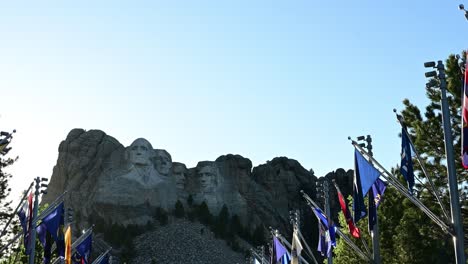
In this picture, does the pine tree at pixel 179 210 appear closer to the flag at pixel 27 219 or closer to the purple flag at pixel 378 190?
the flag at pixel 27 219

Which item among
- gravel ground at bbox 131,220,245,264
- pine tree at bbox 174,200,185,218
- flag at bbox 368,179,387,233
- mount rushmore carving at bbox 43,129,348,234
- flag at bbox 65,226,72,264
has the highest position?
mount rushmore carving at bbox 43,129,348,234

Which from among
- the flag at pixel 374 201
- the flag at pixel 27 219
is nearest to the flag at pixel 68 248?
the flag at pixel 27 219

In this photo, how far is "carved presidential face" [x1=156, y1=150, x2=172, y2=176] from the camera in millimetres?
102688

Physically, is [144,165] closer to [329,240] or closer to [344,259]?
[344,259]

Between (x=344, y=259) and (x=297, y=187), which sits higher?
(x=297, y=187)

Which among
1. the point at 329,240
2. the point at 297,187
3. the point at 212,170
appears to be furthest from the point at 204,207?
the point at 329,240

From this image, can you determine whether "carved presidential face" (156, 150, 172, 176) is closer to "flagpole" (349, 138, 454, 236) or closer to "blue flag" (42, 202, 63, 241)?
"blue flag" (42, 202, 63, 241)

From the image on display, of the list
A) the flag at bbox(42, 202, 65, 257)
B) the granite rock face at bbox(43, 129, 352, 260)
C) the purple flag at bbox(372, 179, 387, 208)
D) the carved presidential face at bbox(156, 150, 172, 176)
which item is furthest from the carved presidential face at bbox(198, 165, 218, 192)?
the purple flag at bbox(372, 179, 387, 208)

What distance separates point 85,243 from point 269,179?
291ft

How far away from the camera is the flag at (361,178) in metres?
18.4

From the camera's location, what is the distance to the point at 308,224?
12181 centimetres

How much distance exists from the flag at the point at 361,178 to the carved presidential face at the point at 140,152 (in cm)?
8240

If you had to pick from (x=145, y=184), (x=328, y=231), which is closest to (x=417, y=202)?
(x=328, y=231)

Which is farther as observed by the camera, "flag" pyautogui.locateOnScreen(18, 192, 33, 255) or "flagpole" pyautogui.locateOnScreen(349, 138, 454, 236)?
"flag" pyautogui.locateOnScreen(18, 192, 33, 255)
